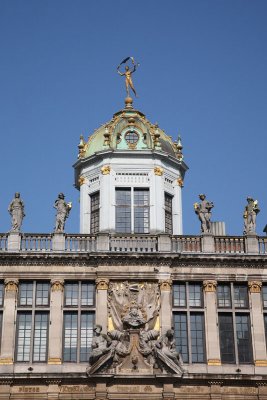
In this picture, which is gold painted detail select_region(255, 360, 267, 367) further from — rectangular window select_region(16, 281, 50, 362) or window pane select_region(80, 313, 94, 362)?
rectangular window select_region(16, 281, 50, 362)

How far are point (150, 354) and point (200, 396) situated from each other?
2758 millimetres

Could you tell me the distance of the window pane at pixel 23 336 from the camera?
112ft

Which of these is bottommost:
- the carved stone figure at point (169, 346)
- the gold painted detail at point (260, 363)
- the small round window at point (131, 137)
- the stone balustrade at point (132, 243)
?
the gold painted detail at point (260, 363)

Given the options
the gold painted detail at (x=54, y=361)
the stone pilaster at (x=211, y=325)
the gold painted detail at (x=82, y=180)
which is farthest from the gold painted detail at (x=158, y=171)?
the gold painted detail at (x=54, y=361)

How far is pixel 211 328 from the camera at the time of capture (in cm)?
3488

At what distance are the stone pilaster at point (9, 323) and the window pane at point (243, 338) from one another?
9975 mm

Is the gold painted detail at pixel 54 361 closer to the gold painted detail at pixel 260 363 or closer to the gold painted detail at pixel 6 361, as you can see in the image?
the gold painted detail at pixel 6 361

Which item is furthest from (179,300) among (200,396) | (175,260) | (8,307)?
(8,307)

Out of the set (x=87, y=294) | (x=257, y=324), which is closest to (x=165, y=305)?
(x=87, y=294)

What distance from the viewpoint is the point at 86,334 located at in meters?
34.7

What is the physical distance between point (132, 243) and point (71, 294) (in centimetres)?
371

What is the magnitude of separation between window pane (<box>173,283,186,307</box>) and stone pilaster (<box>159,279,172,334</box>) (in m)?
0.33

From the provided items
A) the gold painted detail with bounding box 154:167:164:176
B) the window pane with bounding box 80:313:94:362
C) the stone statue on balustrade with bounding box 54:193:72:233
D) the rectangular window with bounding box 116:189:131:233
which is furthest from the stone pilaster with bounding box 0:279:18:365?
the gold painted detail with bounding box 154:167:164:176

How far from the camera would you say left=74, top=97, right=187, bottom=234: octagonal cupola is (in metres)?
38.5
